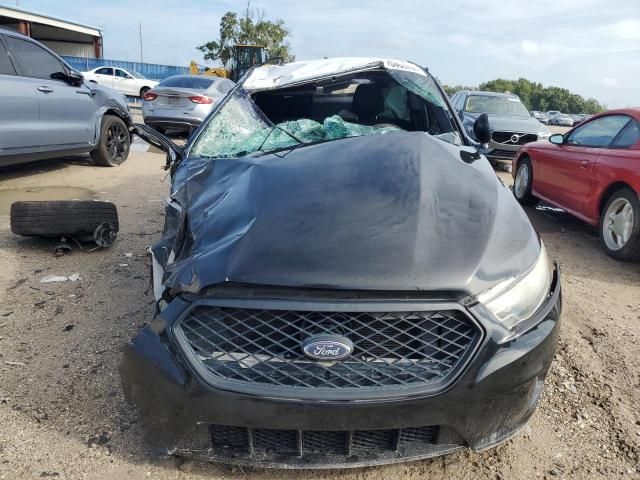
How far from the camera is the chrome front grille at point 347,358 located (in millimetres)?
1701

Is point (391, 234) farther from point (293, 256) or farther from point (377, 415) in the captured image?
point (377, 415)

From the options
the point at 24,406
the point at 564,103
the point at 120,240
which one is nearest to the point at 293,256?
the point at 24,406

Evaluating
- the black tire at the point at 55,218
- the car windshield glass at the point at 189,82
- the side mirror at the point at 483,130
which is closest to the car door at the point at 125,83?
the car windshield glass at the point at 189,82

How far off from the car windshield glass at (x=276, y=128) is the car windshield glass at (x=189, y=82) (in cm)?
903

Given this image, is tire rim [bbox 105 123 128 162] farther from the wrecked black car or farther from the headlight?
the headlight

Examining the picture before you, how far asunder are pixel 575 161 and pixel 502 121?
5.19m

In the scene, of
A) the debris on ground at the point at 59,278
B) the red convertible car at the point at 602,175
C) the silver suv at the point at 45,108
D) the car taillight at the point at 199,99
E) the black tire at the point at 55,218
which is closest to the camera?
the debris on ground at the point at 59,278

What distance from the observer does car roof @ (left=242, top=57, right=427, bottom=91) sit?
3.86 m

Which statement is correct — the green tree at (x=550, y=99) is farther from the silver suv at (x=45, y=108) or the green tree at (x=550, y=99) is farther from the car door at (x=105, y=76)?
the silver suv at (x=45, y=108)

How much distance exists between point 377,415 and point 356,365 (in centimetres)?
18

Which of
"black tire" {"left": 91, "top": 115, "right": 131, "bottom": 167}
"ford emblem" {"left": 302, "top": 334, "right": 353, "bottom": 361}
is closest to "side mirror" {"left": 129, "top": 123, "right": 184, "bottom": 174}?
"ford emblem" {"left": 302, "top": 334, "right": 353, "bottom": 361}

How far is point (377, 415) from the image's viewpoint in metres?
1.69

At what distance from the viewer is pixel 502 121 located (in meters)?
10.7

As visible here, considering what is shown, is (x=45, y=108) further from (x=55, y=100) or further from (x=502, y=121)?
(x=502, y=121)
